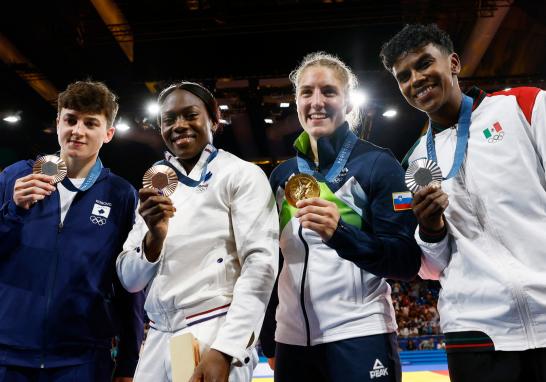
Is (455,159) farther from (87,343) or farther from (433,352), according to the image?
(433,352)

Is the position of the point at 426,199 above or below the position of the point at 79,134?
below

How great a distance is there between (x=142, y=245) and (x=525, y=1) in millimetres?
9738

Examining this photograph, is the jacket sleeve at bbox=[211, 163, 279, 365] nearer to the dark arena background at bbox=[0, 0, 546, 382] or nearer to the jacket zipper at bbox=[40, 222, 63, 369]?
the jacket zipper at bbox=[40, 222, 63, 369]

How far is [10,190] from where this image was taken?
2688 millimetres

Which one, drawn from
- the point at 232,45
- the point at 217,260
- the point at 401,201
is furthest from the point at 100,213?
the point at 232,45

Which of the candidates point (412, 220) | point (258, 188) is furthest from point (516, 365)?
point (258, 188)

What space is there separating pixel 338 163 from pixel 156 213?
908 millimetres

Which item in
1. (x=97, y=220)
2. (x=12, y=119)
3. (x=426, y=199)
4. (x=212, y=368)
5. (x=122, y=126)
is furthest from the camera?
(x=122, y=126)

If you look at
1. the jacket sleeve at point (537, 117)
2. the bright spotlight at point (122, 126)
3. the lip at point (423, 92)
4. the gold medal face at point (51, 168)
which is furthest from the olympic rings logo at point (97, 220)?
the bright spotlight at point (122, 126)

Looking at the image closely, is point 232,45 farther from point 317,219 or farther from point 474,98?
point 317,219

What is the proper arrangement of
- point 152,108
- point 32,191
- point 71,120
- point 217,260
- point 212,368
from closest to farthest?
point 212,368 → point 217,260 → point 32,191 → point 71,120 → point 152,108

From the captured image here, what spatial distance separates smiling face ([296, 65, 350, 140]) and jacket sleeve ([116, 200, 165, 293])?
997mm

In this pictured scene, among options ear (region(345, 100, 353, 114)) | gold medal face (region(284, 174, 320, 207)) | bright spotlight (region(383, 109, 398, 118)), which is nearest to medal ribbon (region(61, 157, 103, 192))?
gold medal face (region(284, 174, 320, 207))

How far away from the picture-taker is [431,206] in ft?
6.05
